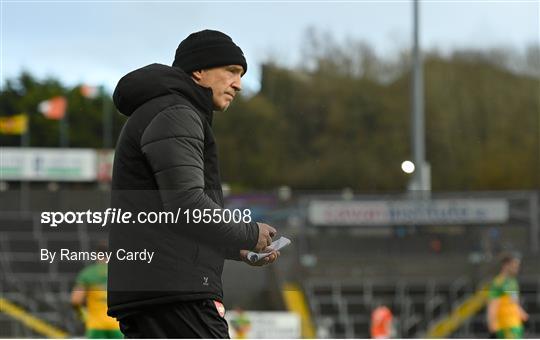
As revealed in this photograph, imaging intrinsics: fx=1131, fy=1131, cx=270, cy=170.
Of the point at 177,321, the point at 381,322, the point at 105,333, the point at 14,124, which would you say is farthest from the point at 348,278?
the point at 177,321

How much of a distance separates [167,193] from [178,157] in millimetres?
95

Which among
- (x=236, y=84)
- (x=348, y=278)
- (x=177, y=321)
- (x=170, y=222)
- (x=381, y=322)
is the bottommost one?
(x=381, y=322)

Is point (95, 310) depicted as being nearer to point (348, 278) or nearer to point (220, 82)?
point (348, 278)

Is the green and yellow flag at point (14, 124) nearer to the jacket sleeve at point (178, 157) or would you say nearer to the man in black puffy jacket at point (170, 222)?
the man in black puffy jacket at point (170, 222)

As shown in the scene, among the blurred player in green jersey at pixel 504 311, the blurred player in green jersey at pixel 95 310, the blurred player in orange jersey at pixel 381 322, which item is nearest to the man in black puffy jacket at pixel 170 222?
the blurred player in green jersey at pixel 95 310

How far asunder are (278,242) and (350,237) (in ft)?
25.4

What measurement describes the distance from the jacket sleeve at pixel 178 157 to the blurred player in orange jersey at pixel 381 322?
1025 cm

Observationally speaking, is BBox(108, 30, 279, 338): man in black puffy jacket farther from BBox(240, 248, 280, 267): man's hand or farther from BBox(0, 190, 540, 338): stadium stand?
BBox(0, 190, 540, 338): stadium stand

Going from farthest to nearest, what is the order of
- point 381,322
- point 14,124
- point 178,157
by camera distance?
point 381,322 < point 14,124 < point 178,157

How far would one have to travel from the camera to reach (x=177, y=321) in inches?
105

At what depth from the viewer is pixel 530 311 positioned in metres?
13.3

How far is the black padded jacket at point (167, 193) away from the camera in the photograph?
256 cm

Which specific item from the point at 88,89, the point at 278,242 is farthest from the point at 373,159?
the point at 278,242

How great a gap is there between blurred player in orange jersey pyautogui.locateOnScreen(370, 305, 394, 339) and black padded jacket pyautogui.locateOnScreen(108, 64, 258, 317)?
10.1 meters
